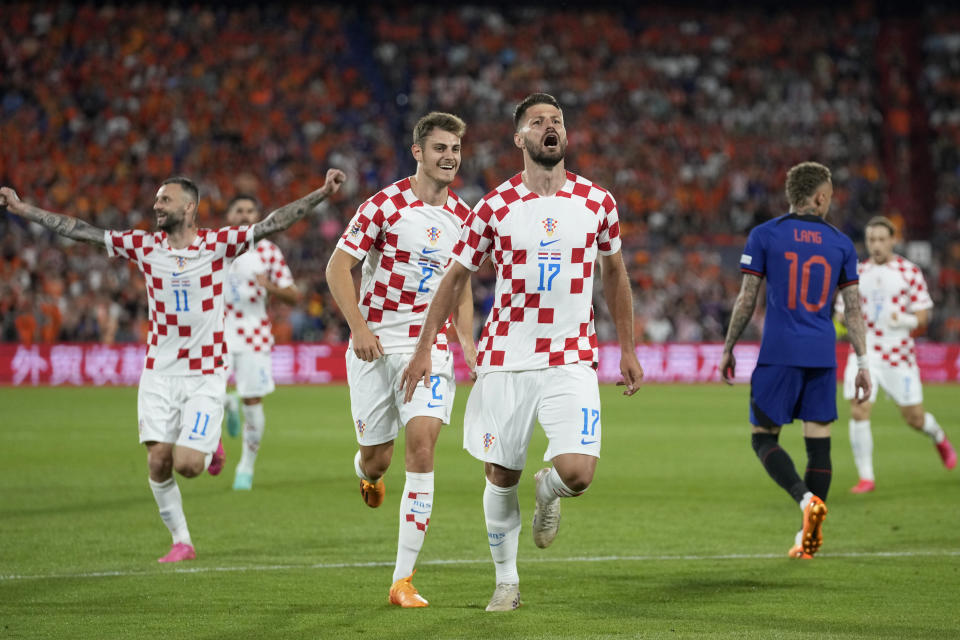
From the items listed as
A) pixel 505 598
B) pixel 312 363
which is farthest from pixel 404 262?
pixel 312 363

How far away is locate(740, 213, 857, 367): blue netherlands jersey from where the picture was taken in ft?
26.5

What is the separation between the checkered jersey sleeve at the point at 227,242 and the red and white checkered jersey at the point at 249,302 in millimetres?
4223

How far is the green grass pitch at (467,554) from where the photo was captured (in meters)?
6.25

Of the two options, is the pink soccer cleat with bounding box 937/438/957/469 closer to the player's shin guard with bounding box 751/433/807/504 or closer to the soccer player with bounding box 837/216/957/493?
the soccer player with bounding box 837/216/957/493

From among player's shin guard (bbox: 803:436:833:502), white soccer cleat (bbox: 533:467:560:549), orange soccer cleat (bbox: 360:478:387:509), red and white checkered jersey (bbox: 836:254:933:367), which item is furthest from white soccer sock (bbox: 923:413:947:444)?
white soccer cleat (bbox: 533:467:560:549)

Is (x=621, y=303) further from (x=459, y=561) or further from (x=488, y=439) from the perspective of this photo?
(x=459, y=561)

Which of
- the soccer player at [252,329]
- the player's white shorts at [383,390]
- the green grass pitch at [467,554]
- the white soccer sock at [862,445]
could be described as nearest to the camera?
the green grass pitch at [467,554]

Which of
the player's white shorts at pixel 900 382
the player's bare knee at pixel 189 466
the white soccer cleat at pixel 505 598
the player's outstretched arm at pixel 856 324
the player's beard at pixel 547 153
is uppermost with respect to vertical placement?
the player's beard at pixel 547 153

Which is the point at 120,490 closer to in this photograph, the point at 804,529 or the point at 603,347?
the point at 804,529

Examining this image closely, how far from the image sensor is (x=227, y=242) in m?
8.12

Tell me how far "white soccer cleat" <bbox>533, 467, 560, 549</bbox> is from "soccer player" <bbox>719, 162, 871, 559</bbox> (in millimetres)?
1920

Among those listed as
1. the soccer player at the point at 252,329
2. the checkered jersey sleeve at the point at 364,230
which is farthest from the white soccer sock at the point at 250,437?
the checkered jersey sleeve at the point at 364,230

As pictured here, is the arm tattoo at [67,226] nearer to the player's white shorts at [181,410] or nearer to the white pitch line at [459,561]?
the player's white shorts at [181,410]

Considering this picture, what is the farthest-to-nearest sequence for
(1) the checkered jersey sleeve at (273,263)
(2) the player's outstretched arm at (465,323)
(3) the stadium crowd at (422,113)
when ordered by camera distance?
(3) the stadium crowd at (422,113)
(1) the checkered jersey sleeve at (273,263)
(2) the player's outstretched arm at (465,323)
